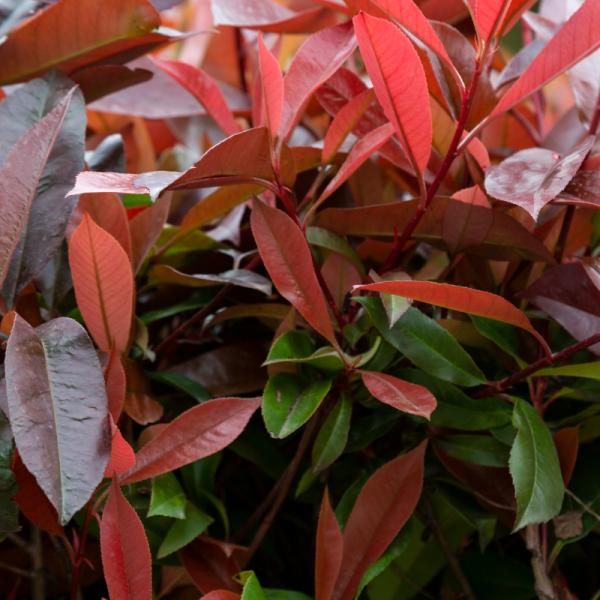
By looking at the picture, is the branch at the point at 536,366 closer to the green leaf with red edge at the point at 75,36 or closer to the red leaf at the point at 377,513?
the red leaf at the point at 377,513

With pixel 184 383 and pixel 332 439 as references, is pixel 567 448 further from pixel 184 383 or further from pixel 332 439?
pixel 184 383

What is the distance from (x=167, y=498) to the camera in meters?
0.43

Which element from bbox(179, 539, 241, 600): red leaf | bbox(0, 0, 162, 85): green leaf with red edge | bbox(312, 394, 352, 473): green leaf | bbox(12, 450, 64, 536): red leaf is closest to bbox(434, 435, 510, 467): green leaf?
bbox(312, 394, 352, 473): green leaf

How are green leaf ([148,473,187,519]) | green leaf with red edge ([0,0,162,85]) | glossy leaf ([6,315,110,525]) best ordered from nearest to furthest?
glossy leaf ([6,315,110,525])
green leaf ([148,473,187,519])
green leaf with red edge ([0,0,162,85])

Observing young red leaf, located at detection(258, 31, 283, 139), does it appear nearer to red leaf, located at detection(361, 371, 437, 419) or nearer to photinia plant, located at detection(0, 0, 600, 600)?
photinia plant, located at detection(0, 0, 600, 600)

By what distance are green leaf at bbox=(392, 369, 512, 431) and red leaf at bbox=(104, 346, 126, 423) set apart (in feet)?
0.78

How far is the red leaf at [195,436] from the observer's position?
0.42 meters

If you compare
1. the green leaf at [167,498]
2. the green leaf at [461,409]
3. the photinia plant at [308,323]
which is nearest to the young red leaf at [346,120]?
the photinia plant at [308,323]

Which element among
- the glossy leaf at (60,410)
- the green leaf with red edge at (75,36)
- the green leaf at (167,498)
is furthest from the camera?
the green leaf with red edge at (75,36)

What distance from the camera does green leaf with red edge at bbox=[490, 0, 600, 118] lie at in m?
0.37

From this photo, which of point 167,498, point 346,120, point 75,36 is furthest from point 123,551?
point 75,36

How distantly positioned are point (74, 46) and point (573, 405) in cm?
62

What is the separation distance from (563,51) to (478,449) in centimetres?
33

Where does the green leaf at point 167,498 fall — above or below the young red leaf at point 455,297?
below
